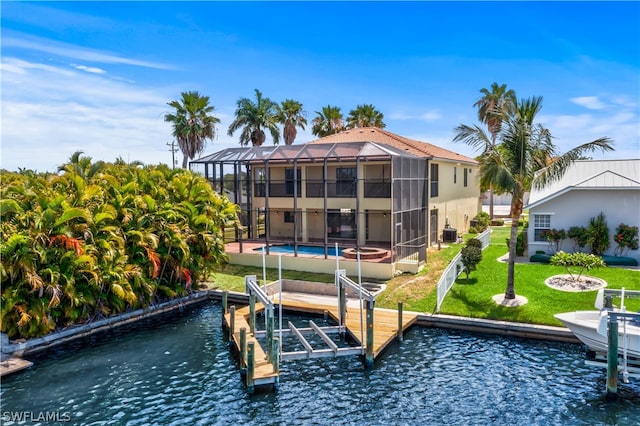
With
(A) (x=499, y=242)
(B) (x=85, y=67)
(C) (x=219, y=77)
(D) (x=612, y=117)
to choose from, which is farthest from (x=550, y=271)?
(B) (x=85, y=67)

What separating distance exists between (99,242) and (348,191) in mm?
15402

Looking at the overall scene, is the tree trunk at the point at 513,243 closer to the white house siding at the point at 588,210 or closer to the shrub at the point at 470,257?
the shrub at the point at 470,257

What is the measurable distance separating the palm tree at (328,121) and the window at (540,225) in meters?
24.4

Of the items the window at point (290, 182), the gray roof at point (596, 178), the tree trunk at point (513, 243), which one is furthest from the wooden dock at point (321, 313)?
the window at point (290, 182)

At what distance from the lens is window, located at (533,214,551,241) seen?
2385 cm

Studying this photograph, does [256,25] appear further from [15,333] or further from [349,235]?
[15,333]

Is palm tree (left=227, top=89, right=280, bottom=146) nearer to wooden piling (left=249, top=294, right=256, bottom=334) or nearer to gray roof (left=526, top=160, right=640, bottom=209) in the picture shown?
gray roof (left=526, top=160, right=640, bottom=209)

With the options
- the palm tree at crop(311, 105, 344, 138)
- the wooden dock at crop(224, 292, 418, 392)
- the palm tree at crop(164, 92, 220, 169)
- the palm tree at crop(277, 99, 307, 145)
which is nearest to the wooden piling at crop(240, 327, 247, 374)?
the wooden dock at crop(224, 292, 418, 392)

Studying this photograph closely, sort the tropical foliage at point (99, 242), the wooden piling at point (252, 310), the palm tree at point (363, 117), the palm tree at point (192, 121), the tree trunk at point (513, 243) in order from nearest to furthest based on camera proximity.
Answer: the tropical foliage at point (99, 242) < the wooden piling at point (252, 310) < the tree trunk at point (513, 243) < the palm tree at point (192, 121) < the palm tree at point (363, 117)

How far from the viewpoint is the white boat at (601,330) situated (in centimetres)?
1230

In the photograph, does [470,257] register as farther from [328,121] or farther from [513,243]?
[328,121]

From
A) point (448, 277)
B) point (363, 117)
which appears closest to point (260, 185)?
point (448, 277)

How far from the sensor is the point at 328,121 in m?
44.4

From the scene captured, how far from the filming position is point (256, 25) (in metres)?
21.9
